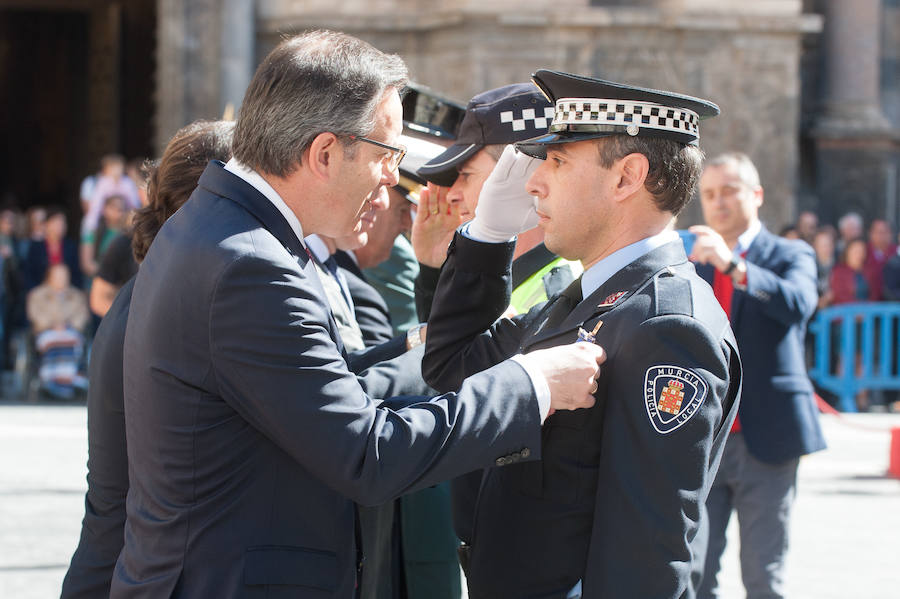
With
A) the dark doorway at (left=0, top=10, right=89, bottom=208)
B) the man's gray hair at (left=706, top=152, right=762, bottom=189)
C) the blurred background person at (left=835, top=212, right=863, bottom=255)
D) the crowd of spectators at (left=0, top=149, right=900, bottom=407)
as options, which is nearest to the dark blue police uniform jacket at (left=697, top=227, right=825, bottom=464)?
the man's gray hair at (left=706, top=152, right=762, bottom=189)

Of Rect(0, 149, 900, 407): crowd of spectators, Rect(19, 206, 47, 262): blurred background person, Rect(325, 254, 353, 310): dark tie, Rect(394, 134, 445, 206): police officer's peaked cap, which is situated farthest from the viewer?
Rect(19, 206, 47, 262): blurred background person

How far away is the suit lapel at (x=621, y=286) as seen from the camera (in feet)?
8.05

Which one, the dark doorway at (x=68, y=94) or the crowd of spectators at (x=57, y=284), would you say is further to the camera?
the dark doorway at (x=68, y=94)

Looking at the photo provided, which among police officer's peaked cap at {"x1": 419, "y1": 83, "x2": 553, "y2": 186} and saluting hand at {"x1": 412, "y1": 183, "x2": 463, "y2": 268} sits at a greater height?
police officer's peaked cap at {"x1": 419, "y1": 83, "x2": 553, "y2": 186}

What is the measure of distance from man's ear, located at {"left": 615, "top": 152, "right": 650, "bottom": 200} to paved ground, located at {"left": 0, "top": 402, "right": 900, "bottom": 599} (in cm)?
344

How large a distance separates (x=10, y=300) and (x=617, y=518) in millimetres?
10658

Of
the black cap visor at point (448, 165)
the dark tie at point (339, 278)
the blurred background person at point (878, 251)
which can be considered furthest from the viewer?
the blurred background person at point (878, 251)

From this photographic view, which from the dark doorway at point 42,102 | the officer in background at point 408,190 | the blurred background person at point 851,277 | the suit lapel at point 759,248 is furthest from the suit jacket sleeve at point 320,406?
the dark doorway at point 42,102

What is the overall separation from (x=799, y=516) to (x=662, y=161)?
4870 millimetres

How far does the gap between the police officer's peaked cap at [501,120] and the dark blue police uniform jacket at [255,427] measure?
3.78 feet

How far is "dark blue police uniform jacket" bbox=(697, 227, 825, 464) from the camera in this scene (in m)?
4.73

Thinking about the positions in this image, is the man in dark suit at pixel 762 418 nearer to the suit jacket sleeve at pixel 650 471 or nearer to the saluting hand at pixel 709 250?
the saluting hand at pixel 709 250

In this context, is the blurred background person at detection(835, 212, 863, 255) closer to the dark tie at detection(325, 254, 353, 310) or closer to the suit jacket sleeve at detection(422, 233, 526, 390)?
the dark tie at detection(325, 254, 353, 310)

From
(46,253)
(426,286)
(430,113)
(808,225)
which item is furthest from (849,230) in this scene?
(426,286)
